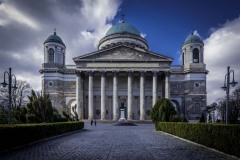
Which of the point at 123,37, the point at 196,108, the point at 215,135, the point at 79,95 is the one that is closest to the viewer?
the point at 215,135

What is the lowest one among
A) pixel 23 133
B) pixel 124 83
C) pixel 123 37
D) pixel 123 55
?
pixel 23 133

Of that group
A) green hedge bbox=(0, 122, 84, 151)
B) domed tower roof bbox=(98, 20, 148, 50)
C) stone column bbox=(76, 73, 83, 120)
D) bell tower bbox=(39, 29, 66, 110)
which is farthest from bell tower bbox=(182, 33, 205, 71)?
green hedge bbox=(0, 122, 84, 151)

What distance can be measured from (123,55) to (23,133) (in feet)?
144

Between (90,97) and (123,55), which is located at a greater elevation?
(123,55)

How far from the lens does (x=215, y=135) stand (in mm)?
13344

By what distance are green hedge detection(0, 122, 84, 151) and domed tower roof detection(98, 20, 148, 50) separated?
51.3 metres

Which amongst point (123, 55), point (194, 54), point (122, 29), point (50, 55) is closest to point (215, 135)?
point (123, 55)

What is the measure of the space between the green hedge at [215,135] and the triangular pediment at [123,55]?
3804 cm

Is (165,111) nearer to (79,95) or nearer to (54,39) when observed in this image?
(79,95)

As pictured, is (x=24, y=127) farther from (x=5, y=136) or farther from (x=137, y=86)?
(x=137, y=86)

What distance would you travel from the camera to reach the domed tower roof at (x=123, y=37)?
7231 centimetres

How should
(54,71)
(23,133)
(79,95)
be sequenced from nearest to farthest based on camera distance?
(23,133)
(79,95)
(54,71)

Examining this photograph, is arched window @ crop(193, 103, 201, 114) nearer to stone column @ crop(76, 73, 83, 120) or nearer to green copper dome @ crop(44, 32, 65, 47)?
stone column @ crop(76, 73, 83, 120)

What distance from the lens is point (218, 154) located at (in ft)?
40.2
